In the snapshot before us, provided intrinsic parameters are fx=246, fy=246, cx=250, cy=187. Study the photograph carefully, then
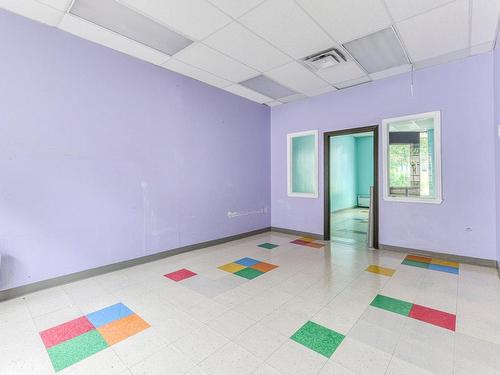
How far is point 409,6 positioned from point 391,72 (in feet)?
5.44

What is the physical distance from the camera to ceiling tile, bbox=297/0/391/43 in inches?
99.9

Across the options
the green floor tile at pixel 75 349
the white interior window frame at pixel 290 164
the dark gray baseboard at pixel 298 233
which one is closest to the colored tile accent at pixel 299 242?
the dark gray baseboard at pixel 298 233

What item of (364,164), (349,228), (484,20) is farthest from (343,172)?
(484,20)

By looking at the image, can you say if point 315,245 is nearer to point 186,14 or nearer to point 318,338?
point 318,338

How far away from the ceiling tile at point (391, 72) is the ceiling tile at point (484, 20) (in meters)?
0.82

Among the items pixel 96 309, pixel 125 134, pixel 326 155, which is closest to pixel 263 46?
pixel 125 134

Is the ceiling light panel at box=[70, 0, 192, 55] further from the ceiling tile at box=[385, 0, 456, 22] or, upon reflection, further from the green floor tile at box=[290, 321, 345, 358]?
the green floor tile at box=[290, 321, 345, 358]

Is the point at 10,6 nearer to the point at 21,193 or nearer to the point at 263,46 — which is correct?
the point at 21,193

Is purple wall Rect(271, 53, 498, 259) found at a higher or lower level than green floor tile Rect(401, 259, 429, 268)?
higher

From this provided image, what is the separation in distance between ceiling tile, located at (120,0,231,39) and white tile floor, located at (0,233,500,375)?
3101 mm

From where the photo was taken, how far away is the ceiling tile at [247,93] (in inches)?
190

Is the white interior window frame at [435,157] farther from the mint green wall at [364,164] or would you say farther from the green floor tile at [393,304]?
the mint green wall at [364,164]

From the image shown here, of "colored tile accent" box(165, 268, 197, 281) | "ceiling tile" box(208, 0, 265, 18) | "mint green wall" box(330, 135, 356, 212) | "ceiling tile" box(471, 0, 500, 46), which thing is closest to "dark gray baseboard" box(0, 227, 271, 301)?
"colored tile accent" box(165, 268, 197, 281)

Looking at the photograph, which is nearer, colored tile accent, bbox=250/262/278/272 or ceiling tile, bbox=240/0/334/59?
ceiling tile, bbox=240/0/334/59
